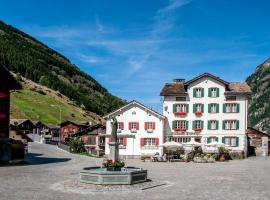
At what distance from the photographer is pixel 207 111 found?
2403 inches

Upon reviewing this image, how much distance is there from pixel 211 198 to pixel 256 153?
160ft

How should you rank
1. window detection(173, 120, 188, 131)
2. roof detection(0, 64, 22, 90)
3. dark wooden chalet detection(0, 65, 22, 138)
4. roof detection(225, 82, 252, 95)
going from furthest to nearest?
window detection(173, 120, 188, 131) → roof detection(225, 82, 252, 95) → roof detection(0, 64, 22, 90) → dark wooden chalet detection(0, 65, 22, 138)

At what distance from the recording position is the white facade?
60.3m

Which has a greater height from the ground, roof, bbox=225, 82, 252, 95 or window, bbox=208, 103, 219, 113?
roof, bbox=225, 82, 252, 95

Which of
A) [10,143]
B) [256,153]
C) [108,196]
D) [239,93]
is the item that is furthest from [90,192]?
[256,153]

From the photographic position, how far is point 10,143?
141 ft

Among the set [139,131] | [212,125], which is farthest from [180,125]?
[139,131]

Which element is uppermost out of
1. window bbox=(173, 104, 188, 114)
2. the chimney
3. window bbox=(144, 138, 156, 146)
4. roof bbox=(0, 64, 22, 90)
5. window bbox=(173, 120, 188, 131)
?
the chimney

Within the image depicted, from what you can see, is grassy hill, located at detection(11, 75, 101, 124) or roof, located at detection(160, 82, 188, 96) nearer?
roof, located at detection(160, 82, 188, 96)

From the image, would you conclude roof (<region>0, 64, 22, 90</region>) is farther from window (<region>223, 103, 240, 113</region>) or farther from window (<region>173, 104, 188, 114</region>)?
window (<region>223, 103, 240, 113</region>)

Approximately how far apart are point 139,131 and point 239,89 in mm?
14668

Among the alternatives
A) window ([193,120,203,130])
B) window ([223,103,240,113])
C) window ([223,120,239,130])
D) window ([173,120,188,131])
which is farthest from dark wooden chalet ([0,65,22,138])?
window ([223,120,239,130])

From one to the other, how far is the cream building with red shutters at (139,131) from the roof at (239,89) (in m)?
10.1

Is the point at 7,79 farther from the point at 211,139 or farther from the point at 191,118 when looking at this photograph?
the point at 211,139
